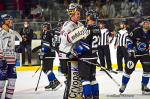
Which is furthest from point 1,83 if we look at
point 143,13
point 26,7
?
point 26,7

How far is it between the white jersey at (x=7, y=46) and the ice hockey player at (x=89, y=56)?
1.10m

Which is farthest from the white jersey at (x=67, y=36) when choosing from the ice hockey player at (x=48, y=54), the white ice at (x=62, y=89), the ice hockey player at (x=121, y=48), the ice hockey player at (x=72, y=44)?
the ice hockey player at (x=121, y=48)

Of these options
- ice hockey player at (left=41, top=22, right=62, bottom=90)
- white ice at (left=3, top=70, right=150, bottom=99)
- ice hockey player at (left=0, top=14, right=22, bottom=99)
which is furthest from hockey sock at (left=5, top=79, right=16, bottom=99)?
ice hockey player at (left=41, top=22, right=62, bottom=90)

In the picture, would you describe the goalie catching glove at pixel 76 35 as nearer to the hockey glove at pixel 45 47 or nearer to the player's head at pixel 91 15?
the player's head at pixel 91 15

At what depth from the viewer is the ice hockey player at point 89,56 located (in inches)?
242

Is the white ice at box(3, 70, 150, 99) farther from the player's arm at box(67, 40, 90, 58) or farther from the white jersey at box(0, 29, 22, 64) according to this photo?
the player's arm at box(67, 40, 90, 58)

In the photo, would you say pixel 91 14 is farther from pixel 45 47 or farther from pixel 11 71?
pixel 45 47

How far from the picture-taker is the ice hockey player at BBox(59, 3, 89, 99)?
18.0 ft

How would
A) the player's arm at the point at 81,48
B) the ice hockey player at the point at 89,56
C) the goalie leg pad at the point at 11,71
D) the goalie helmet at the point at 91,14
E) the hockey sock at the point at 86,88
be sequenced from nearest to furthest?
the player's arm at the point at 81,48, the ice hockey player at the point at 89,56, the hockey sock at the point at 86,88, the goalie helmet at the point at 91,14, the goalie leg pad at the point at 11,71

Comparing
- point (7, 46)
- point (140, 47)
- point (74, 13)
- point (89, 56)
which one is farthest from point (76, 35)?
point (140, 47)

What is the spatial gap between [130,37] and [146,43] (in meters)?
0.28

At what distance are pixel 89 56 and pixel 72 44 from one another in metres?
0.88

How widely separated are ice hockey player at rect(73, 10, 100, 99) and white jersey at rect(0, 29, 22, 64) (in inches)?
43.3

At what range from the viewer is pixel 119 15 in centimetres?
1432
